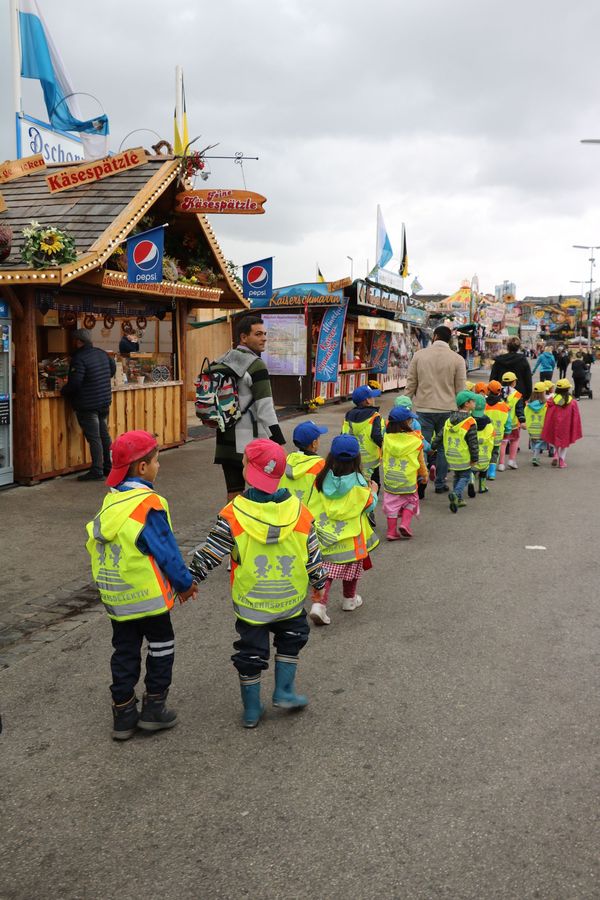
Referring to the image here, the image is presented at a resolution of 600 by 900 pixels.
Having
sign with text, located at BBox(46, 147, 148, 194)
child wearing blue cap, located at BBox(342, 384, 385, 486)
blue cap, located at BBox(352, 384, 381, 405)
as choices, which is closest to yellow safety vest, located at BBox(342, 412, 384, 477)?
child wearing blue cap, located at BBox(342, 384, 385, 486)

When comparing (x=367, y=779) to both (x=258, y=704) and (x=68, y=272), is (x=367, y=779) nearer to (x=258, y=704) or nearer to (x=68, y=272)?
(x=258, y=704)

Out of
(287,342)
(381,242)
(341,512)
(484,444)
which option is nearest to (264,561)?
(341,512)

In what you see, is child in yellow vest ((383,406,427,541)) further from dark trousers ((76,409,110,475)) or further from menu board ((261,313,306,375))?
menu board ((261,313,306,375))

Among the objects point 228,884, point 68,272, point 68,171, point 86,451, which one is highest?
point 68,171

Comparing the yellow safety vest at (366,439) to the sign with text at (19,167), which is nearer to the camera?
the yellow safety vest at (366,439)

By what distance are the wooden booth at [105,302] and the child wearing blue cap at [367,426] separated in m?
3.41

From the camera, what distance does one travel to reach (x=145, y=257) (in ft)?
30.7

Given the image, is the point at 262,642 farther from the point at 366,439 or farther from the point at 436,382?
the point at 436,382

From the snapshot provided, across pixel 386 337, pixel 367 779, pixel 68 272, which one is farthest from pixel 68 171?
pixel 386 337

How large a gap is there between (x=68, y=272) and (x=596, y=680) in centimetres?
663

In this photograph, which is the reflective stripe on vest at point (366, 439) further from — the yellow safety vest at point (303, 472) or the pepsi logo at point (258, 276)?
the pepsi logo at point (258, 276)

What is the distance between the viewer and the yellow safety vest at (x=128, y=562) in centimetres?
349

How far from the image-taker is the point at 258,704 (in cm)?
379

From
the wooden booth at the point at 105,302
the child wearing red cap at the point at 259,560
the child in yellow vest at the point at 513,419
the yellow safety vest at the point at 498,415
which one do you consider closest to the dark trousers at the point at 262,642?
the child wearing red cap at the point at 259,560
